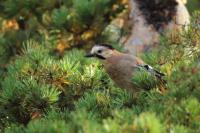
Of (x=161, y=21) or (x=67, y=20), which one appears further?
(x=161, y=21)

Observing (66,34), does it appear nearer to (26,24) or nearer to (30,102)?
(26,24)

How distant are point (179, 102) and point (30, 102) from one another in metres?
0.88

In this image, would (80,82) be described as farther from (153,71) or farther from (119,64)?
A: (119,64)

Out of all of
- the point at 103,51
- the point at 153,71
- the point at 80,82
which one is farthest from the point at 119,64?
the point at 153,71

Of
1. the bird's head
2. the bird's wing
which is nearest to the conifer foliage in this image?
the bird's wing

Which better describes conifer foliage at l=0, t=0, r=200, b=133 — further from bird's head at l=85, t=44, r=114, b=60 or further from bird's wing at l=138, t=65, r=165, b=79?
bird's head at l=85, t=44, r=114, b=60

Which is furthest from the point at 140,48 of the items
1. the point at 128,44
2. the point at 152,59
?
the point at 152,59

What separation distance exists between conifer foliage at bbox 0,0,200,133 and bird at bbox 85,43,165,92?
95 millimetres

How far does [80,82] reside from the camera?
3.33 metres

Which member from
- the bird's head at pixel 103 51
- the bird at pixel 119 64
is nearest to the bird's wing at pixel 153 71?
the bird at pixel 119 64

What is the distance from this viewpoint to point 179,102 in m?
2.50

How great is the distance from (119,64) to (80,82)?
837mm

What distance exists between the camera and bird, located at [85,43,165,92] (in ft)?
12.5

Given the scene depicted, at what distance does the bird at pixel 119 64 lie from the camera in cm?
382
